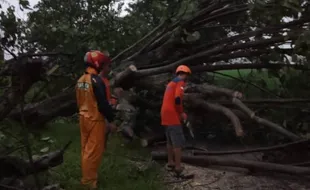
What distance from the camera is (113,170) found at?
650cm

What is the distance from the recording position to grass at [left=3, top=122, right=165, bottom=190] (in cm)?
595

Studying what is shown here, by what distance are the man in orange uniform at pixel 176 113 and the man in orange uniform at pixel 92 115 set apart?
1.30 meters

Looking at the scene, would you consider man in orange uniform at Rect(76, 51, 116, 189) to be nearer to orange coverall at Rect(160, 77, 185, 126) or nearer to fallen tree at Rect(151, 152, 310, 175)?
orange coverall at Rect(160, 77, 185, 126)

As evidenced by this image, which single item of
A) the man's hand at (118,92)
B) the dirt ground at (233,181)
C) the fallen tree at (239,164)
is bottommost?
the dirt ground at (233,181)

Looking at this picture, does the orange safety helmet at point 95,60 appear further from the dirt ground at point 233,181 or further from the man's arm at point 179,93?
the dirt ground at point 233,181

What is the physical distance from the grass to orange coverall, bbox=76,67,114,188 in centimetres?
26

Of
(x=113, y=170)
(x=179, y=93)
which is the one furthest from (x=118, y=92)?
(x=113, y=170)

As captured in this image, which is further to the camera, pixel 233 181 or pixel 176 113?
pixel 176 113

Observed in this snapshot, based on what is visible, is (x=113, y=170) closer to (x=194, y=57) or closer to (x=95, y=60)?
(x=95, y=60)

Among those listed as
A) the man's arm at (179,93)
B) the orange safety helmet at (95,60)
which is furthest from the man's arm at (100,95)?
the man's arm at (179,93)

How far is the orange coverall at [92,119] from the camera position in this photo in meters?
5.59

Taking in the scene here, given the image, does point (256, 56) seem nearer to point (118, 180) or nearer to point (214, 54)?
point (214, 54)

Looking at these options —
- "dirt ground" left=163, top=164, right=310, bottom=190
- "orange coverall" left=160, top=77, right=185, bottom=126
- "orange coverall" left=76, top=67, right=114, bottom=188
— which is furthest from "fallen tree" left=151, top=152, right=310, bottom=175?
"orange coverall" left=76, top=67, right=114, bottom=188

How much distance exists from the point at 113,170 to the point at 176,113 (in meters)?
1.16
